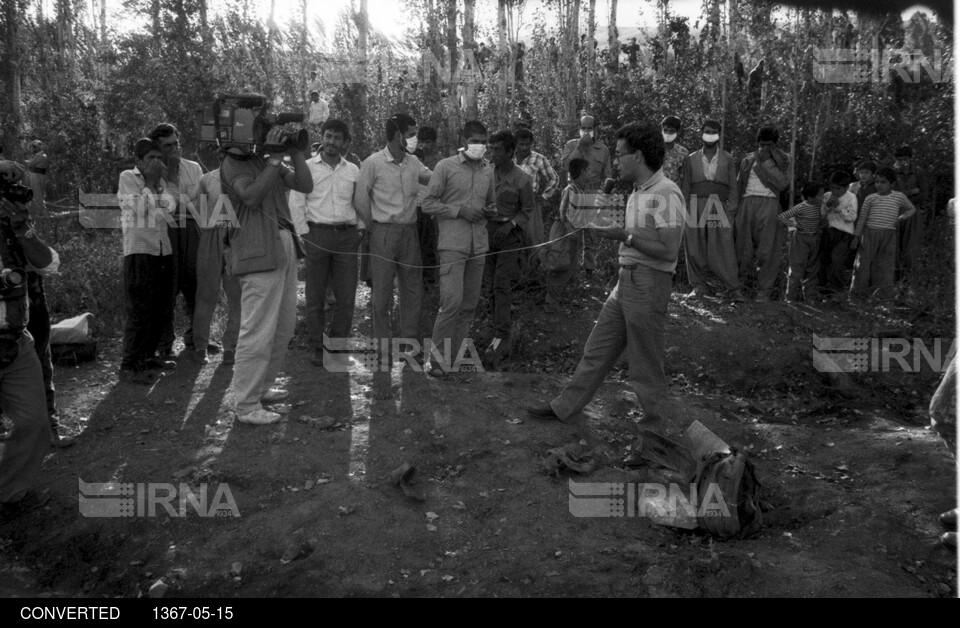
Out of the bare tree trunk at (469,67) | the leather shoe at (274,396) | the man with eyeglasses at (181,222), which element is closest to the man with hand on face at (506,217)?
the leather shoe at (274,396)

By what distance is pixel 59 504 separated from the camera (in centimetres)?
476

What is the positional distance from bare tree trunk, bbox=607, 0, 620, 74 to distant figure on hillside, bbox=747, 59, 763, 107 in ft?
8.60

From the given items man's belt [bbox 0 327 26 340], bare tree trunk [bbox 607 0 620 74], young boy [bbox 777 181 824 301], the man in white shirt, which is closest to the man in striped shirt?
young boy [bbox 777 181 824 301]

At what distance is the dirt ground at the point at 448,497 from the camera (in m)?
3.94

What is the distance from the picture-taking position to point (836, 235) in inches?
380

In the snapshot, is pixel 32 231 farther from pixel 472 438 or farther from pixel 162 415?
pixel 472 438

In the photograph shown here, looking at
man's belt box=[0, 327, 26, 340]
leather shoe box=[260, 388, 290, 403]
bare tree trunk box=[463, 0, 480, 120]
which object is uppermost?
bare tree trunk box=[463, 0, 480, 120]

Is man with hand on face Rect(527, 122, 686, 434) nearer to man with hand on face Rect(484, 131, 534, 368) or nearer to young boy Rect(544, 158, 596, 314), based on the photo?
man with hand on face Rect(484, 131, 534, 368)

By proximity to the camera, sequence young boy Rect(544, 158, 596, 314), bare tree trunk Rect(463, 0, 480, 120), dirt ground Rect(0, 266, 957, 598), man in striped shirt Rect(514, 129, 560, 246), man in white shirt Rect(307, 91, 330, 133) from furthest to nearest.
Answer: man in white shirt Rect(307, 91, 330, 133) < bare tree trunk Rect(463, 0, 480, 120) < man in striped shirt Rect(514, 129, 560, 246) < young boy Rect(544, 158, 596, 314) < dirt ground Rect(0, 266, 957, 598)

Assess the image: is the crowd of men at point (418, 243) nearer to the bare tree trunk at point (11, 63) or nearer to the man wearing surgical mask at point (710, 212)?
the man wearing surgical mask at point (710, 212)

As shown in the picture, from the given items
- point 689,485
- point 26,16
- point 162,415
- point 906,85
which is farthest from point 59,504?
point 26,16

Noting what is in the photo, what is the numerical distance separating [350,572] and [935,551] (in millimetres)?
2812

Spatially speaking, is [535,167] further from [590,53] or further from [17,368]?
[590,53]

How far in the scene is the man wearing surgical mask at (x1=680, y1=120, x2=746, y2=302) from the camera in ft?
29.1
